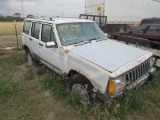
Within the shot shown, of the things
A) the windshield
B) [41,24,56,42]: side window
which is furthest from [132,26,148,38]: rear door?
[41,24,56,42]: side window

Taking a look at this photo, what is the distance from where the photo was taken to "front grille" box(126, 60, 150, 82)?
284cm

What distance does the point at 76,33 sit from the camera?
388 cm

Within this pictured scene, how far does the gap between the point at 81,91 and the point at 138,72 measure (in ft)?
4.40

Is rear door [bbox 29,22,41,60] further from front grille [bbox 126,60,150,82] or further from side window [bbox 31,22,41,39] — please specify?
front grille [bbox 126,60,150,82]

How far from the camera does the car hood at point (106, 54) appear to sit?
2732 mm

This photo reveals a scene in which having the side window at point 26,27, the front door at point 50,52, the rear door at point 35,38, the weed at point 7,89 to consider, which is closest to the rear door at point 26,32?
the side window at point 26,27

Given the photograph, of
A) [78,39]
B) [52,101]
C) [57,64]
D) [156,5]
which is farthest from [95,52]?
[156,5]

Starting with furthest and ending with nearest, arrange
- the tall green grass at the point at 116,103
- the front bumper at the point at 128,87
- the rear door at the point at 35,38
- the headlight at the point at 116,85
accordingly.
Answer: the rear door at the point at 35,38 < the tall green grass at the point at 116,103 < the front bumper at the point at 128,87 < the headlight at the point at 116,85

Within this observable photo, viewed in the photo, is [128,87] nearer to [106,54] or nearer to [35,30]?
[106,54]

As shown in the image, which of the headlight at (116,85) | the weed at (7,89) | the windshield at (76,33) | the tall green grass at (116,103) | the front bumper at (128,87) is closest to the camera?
the headlight at (116,85)

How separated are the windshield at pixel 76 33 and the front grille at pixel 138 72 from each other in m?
1.51

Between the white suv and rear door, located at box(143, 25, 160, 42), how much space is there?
383 centimetres

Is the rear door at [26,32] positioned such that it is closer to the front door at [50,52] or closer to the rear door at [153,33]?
the front door at [50,52]

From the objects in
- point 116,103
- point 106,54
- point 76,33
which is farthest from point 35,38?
point 116,103
